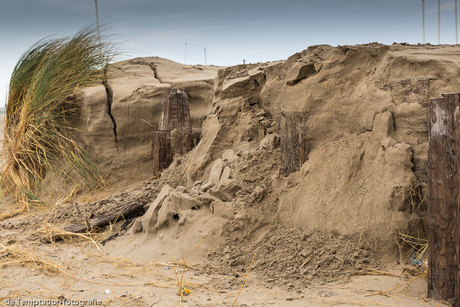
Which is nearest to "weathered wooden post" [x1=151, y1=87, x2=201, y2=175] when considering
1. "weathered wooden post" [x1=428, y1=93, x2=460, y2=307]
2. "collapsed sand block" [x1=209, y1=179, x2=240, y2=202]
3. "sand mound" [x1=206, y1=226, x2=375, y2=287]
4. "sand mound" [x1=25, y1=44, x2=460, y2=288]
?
"sand mound" [x1=25, y1=44, x2=460, y2=288]

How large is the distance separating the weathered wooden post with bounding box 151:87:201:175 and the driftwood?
0.96m

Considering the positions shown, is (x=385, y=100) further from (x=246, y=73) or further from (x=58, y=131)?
(x=58, y=131)

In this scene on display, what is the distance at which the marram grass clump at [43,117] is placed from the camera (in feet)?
21.6

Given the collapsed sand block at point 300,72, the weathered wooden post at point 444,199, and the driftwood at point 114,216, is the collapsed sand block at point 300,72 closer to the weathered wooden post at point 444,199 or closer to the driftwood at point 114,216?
the weathered wooden post at point 444,199

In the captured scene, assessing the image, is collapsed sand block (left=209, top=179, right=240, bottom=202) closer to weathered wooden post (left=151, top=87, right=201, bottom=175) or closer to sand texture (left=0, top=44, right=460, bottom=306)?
sand texture (left=0, top=44, right=460, bottom=306)

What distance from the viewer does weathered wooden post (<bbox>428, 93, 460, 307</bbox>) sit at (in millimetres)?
3055

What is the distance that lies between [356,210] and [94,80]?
4749 millimetres

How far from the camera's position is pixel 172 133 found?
6.35 metres

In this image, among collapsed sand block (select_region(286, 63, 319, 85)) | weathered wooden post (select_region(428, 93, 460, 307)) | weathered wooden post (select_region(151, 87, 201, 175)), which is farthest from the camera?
weathered wooden post (select_region(151, 87, 201, 175))

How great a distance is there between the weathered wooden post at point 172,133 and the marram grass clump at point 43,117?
1.09 metres

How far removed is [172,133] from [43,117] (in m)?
1.84

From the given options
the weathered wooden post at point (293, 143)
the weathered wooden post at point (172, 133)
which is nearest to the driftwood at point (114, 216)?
the weathered wooden post at point (172, 133)

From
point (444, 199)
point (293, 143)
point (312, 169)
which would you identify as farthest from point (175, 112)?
point (444, 199)

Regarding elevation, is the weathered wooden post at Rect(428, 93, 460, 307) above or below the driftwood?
above
